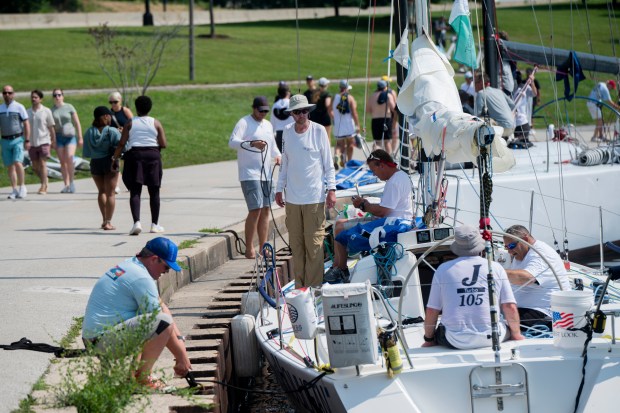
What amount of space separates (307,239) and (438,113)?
1842mm

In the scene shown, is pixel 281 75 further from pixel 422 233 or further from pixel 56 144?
pixel 422 233

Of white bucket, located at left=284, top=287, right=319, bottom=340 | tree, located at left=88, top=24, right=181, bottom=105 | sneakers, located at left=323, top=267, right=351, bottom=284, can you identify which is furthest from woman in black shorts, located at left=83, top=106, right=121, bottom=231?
tree, located at left=88, top=24, right=181, bottom=105

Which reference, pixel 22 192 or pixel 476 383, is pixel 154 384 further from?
pixel 22 192

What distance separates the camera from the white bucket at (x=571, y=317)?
7.62 meters

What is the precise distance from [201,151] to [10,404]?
67.7 feet

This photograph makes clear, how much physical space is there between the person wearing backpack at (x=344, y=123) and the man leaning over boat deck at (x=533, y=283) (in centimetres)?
1242

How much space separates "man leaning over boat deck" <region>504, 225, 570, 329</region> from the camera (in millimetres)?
8609

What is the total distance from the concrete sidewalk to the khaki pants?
2083 millimetres

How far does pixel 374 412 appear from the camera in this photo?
7.13 meters

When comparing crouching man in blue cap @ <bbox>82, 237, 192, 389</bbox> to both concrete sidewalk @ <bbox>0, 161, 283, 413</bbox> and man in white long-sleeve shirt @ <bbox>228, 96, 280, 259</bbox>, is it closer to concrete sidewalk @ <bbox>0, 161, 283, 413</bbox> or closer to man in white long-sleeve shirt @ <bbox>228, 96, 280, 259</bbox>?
concrete sidewalk @ <bbox>0, 161, 283, 413</bbox>

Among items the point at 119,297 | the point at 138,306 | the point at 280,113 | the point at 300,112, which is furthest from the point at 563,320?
Result: the point at 280,113

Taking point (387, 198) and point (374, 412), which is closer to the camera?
point (374, 412)

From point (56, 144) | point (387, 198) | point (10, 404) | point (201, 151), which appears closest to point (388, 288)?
point (387, 198)

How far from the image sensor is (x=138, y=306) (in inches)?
297
